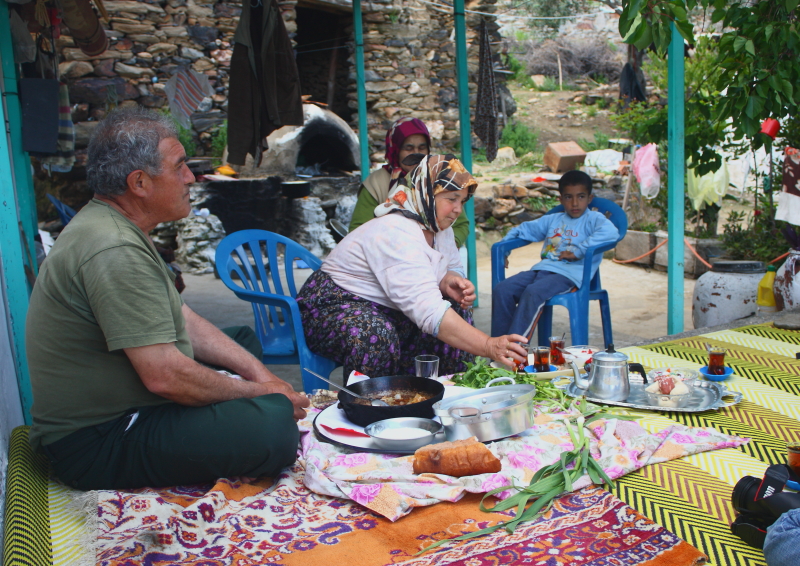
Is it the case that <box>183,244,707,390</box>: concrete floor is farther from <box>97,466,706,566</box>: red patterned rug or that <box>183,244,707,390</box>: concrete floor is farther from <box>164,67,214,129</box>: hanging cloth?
<box>97,466,706,566</box>: red patterned rug

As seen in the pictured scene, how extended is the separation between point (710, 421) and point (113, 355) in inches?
74.4

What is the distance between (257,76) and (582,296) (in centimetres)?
303

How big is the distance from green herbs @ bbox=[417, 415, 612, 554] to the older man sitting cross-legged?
621 millimetres

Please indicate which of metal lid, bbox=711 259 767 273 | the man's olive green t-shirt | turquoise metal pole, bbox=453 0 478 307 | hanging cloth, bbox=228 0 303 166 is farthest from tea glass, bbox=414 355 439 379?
turquoise metal pole, bbox=453 0 478 307

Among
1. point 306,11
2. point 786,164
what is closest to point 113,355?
point 786,164

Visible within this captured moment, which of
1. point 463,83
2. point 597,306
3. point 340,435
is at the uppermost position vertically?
point 463,83

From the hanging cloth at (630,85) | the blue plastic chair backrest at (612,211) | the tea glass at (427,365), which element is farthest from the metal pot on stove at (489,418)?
the hanging cloth at (630,85)

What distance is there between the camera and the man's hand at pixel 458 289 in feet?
9.52

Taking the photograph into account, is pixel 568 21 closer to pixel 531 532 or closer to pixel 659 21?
pixel 659 21

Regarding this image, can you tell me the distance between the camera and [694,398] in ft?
7.61

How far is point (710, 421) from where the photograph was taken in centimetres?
218

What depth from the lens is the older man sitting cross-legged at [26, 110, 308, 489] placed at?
5.65 feet

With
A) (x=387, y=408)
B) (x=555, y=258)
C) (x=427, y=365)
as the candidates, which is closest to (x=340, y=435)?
(x=387, y=408)

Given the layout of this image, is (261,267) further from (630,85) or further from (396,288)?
(630,85)
